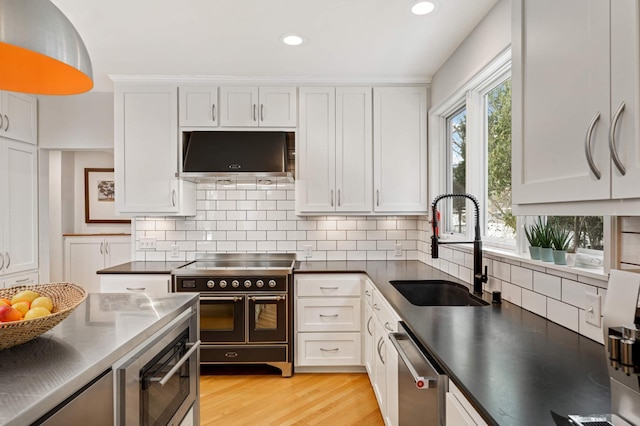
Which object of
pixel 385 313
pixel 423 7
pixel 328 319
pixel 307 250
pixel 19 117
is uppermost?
pixel 423 7

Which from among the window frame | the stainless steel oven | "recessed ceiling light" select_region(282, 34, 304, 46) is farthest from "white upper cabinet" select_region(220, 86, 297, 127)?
the stainless steel oven

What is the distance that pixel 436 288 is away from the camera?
254 centimetres

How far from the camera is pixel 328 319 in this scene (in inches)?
120

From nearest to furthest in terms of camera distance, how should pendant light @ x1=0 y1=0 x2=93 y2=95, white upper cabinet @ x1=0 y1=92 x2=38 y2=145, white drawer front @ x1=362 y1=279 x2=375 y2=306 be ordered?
pendant light @ x1=0 y1=0 x2=93 y2=95 → white drawer front @ x1=362 y1=279 x2=375 y2=306 → white upper cabinet @ x1=0 y1=92 x2=38 y2=145

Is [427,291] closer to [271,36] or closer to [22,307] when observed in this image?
[271,36]

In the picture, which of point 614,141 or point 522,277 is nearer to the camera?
point 614,141

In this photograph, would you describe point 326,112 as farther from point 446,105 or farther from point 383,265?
point 383,265

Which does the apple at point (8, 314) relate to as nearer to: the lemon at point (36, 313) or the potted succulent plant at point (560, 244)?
the lemon at point (36, 313)

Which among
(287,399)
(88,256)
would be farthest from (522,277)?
(88,256)

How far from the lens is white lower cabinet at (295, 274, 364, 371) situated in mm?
3041

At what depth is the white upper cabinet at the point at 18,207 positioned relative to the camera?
3.11 metres

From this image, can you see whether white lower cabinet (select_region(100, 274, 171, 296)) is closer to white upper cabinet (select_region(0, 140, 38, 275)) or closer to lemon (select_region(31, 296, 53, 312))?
white upper cabinet (select_region(0, 140, 38, 275))

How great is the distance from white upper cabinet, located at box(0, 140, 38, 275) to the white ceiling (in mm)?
1004

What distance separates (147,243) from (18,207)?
1.09 metres
